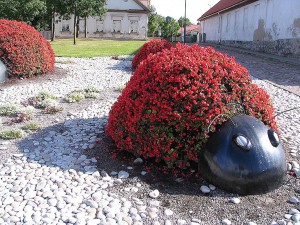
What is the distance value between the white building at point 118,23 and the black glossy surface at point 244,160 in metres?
49.8

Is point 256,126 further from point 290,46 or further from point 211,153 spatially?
point 290,46

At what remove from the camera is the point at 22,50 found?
11.2 metres

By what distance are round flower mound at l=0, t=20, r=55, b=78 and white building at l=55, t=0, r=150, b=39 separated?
41043mm

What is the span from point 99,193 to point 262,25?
81.2 ft

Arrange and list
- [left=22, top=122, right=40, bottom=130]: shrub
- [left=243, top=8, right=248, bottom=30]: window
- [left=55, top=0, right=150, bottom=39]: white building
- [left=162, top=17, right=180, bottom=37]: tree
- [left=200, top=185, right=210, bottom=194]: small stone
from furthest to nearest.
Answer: [left=162, top=17, right=180, bottom=37]: tree < [left=55, top=0, right=150, bottom=39]: white building < [left=243, top=8, right=248, bottom=30]: window < [left=22, top=122, right=40, bottom=130]: shrub < [left=200, top=185, right=210, bottom=194]: small stone

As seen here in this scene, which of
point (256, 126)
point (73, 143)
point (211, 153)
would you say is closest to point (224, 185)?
point (211, 153)

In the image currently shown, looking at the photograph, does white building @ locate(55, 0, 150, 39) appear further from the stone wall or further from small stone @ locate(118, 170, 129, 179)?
small stone @ locate(118, 170, 129, 179)

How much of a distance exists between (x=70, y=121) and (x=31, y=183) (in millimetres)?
2480

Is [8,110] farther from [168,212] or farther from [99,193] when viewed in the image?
[168,212]

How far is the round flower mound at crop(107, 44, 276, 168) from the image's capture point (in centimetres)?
427

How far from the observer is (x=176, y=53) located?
16.5ft

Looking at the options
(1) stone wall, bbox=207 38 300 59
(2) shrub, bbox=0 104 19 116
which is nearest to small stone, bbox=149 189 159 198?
(2) shrub, bbox=0 104 19 116

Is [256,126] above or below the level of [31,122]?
above

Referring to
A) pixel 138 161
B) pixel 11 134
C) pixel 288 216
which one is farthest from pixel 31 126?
pixel 288 216
